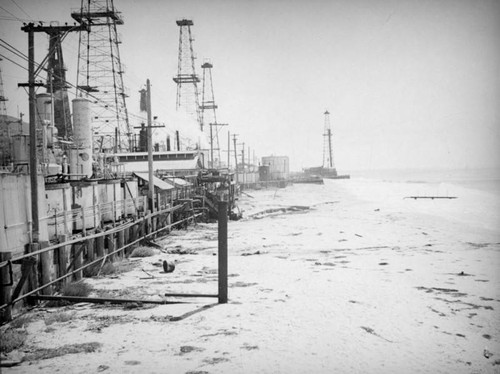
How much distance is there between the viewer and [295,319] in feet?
27.5

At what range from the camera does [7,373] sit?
18.7ft

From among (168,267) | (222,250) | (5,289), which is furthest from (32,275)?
(222,250)

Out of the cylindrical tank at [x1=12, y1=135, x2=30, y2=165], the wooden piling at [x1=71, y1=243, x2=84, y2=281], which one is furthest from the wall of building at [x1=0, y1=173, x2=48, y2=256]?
the cylindrical tank at [x1=12, y1=135, x2=30, y2=165]

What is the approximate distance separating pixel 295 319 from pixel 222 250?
8.13ft

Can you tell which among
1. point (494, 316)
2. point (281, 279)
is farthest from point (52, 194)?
point (494, 316)

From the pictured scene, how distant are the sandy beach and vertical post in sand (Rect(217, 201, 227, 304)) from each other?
438 mm

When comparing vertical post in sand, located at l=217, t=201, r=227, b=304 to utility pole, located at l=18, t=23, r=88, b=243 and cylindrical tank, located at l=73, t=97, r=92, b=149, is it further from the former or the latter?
cylindrical tank, located at l=73, t=97, r=92, b=149

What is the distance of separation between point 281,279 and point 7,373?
7.93 meters

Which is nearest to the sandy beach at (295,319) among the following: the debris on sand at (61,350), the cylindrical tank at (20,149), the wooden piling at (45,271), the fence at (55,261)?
the debris on sand at (61,350)

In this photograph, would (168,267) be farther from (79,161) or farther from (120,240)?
(79,161)

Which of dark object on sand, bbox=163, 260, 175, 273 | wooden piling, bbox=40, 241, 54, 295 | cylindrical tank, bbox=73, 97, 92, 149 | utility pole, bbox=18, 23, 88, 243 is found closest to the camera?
utility pole, bbox=18, 23, 88, 243

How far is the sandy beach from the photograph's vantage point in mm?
6426

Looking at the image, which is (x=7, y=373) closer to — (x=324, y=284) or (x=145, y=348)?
(x=145, y=348)

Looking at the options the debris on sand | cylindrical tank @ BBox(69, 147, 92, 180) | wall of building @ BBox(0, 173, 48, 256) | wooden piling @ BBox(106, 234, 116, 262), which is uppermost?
cylindrical tank @ BBox(69, 147, 92, 180)
